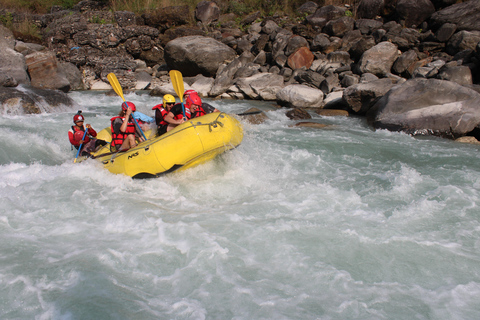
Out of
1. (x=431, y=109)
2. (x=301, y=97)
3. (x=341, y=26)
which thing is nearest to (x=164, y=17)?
(x=341, y=26)

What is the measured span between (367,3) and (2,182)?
14389 mm

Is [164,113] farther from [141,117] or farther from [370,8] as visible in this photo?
[370,8]

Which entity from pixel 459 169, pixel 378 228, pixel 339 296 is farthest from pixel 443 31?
pixel 339 296

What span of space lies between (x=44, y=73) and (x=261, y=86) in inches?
258

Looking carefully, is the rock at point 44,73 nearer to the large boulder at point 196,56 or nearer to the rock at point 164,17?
the large boulder at point 196,56

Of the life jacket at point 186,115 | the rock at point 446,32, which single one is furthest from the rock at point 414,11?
the life jacket at point 186,115

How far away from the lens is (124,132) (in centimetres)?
491

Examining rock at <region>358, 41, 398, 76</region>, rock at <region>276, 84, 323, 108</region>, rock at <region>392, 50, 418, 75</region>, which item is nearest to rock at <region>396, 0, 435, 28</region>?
rock at <region>358, 41, 398, 76</region>

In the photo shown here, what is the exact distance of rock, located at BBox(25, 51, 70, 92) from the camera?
10.6 m

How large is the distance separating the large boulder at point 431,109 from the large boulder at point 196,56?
24.5 feet

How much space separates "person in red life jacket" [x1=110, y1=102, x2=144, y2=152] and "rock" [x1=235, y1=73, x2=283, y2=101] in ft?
20.7

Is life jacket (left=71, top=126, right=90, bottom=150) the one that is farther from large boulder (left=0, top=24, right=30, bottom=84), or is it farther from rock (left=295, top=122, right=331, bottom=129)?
large boulder (left=0, top=24, right=30, bottom=84)

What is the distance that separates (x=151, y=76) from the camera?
1430 cm

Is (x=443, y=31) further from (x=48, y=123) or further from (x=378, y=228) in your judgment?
(x=48, y=123)
